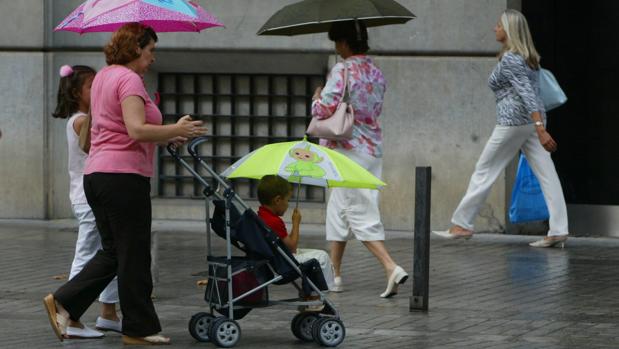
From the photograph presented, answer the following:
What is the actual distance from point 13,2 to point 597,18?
548 centimetres

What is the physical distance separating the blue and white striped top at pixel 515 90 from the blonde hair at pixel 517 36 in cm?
6

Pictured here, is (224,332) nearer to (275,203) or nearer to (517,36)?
(275,203)

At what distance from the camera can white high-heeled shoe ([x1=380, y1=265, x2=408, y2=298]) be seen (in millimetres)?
9227

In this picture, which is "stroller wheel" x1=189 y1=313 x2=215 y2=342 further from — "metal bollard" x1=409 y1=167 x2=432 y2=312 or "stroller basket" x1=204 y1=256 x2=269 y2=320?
"metal bollard" x1=409 y1=167 x2=432 y2=312

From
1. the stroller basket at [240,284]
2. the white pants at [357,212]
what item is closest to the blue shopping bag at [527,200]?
the white pants at [357,212]

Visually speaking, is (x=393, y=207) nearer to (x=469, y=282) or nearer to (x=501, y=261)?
(x=501, y=261)

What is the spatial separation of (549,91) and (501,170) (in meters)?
0.77

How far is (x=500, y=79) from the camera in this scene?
1166 centimetres

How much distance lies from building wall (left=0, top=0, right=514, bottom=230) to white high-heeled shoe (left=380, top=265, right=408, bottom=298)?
12.1 ft

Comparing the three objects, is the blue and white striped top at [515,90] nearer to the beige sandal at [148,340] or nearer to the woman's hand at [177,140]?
the woman's hand at [177,140]

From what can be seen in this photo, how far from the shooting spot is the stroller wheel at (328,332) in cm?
748

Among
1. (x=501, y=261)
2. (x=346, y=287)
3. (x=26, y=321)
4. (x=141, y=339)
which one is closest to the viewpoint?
(x=141, y=339)

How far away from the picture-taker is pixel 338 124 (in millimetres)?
9320

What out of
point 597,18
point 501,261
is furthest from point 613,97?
point 501,261
